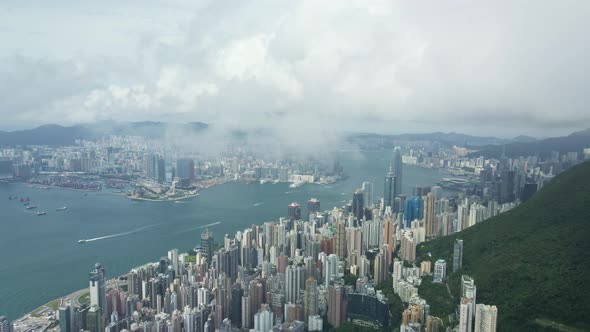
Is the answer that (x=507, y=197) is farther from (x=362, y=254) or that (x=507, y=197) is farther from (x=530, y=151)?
(x=362, y=254)

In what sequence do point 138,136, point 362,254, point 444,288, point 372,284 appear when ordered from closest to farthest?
point 444,288
point 372,284
point 362,254
point 138,136

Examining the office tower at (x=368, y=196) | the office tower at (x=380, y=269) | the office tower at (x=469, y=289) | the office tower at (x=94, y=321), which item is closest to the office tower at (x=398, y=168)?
the office tower at (x=368, y=196)

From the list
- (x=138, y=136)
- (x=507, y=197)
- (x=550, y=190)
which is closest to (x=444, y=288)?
(x=550, y=190)

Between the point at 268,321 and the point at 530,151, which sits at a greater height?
the point at 530,151

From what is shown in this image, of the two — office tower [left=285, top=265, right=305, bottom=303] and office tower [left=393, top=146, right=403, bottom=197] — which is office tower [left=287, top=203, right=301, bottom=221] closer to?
office tower [left=393, top=146, right=403, bottom=197]

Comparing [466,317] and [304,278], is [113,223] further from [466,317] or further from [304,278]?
[466,317]

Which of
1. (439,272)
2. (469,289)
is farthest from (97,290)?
(439,272)

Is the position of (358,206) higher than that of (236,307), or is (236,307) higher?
(358,206)

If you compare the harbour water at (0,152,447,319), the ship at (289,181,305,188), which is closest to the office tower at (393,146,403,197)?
the harbour water at (0,152,447,319)
